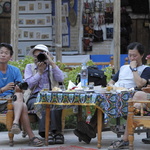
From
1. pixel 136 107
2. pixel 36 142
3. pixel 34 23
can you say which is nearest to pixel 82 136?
pixel 36 142

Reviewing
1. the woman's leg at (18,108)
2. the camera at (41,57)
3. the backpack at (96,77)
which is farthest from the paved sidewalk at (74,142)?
the camera at (41,57)

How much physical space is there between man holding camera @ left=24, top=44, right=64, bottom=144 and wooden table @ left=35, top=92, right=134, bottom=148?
27 centimetres

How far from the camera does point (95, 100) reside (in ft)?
23.7

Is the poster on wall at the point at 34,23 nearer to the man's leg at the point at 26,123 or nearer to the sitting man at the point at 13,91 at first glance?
the sitting man at the point at 13,91

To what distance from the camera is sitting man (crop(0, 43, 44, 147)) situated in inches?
301

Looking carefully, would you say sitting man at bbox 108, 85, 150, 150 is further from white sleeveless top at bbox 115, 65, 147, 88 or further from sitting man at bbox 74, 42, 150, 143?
white sleeveless top at bbox 115, 65, 147, 88

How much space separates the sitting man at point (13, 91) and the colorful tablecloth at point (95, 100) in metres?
0.23

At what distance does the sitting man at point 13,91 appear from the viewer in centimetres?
763

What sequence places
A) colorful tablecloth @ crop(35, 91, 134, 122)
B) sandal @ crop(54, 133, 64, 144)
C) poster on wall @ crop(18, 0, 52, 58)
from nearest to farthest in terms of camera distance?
1. colorful tablecloth @ crop(35, 91, 134, 122)
2. sandal @ crop(54, 133, 64, 144)
3. poster on wall @ crop(18, 0, 52, 58)

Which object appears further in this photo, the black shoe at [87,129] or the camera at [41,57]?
the camera at [41,57]

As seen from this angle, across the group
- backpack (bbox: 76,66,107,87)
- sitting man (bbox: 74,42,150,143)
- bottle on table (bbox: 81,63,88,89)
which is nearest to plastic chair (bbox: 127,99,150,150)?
sitting man (bbox: 74,42,150,143)

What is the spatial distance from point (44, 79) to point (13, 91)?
0.49 meters

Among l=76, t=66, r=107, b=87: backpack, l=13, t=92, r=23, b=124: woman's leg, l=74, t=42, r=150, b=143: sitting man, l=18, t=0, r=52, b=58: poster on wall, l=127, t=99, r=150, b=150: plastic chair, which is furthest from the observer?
l=18, t=0, r=52, b=58: poster on wall

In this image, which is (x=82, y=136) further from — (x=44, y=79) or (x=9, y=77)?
(x=9, y=77)
